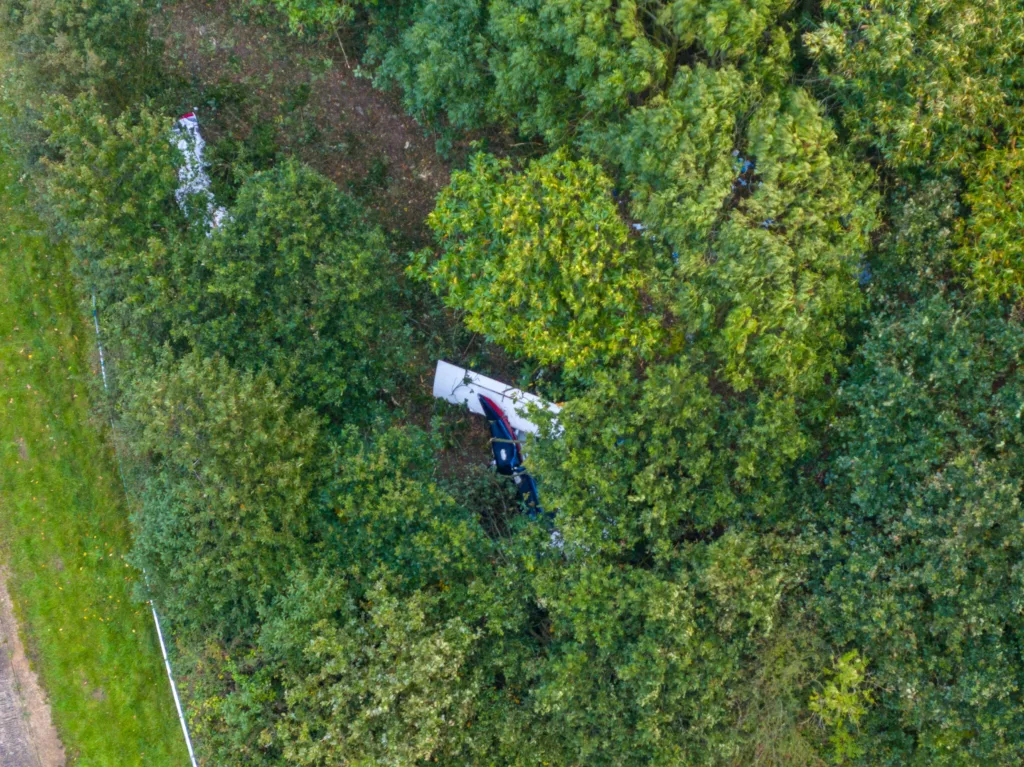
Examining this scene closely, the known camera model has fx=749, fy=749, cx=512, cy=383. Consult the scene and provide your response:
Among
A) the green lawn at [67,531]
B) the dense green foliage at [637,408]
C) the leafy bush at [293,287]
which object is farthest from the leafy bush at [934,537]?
the green lawn at [67,531]

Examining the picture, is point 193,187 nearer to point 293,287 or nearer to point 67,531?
point 293,287

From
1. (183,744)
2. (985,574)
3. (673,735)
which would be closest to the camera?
(985,574)

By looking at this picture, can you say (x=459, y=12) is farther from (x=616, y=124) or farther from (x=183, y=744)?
(x=183, y=744)

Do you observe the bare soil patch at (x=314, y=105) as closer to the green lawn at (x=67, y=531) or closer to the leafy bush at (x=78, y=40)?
the leafy bush at (x=78, y=40)

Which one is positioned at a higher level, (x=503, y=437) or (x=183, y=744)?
(x=503, y=437)

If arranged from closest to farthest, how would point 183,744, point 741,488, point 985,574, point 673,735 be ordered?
point 985,574 < point 673,735 < point 741,488 < point 183,744

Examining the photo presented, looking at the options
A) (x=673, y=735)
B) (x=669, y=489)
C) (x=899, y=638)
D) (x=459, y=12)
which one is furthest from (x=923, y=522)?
(x=459, y=12)

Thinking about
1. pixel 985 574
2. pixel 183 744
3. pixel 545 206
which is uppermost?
pixel 545 206
